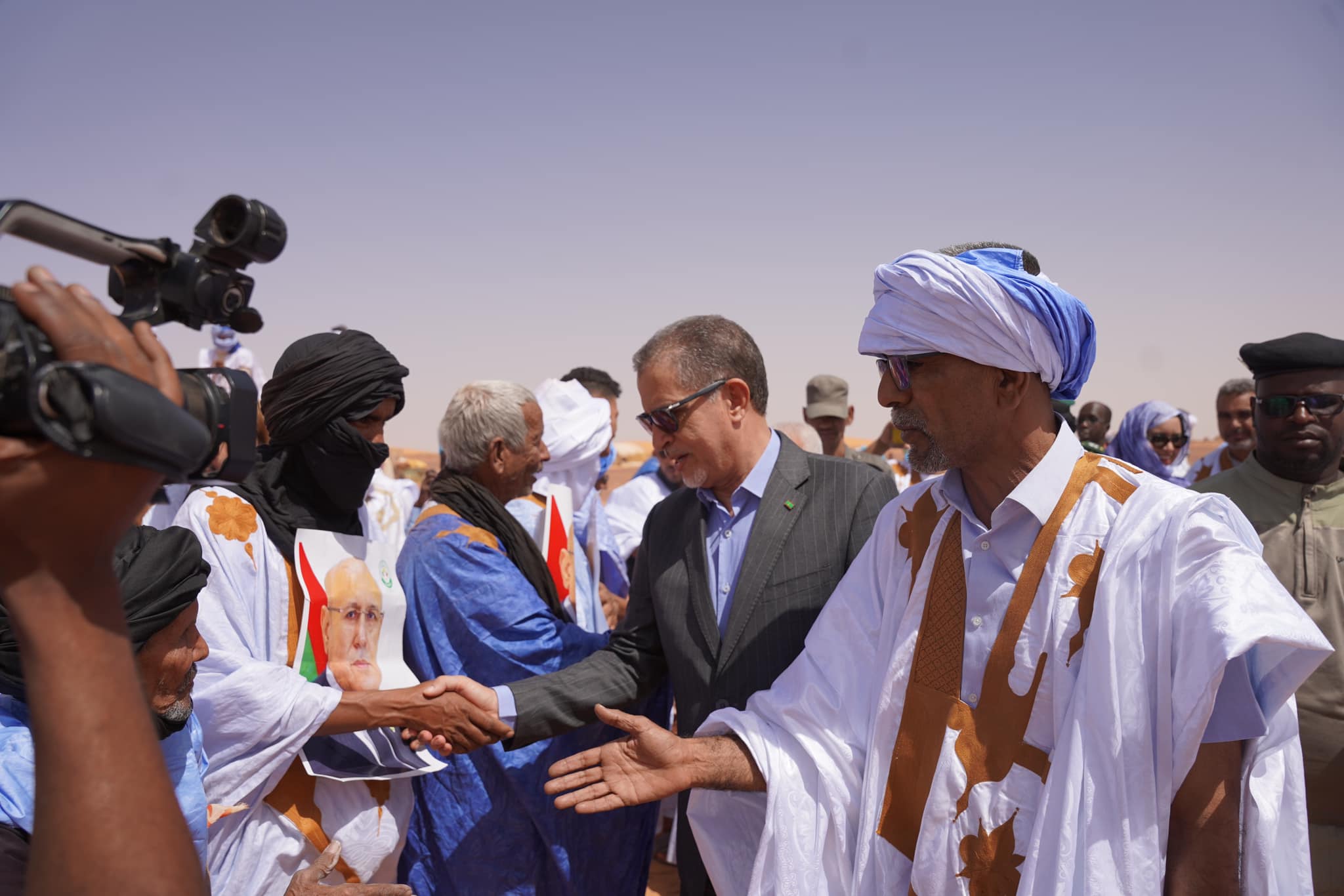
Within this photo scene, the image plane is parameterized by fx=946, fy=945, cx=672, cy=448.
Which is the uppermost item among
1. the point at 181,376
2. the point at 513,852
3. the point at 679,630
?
the point at 181,376

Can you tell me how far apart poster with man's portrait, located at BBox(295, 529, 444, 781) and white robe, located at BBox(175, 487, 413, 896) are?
→ 78 mm

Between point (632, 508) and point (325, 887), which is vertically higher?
point (632, 508)

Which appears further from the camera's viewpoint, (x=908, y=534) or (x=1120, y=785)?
(x=908, y=534)

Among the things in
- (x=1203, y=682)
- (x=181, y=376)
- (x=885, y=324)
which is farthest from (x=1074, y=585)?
(x=181, y=376)

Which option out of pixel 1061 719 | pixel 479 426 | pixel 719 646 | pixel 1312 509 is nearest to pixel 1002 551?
pixel 1061 719

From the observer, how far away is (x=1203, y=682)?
1.98 metres

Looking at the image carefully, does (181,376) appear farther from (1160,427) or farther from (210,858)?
(1160,427)

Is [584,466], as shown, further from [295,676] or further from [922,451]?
[922,451]

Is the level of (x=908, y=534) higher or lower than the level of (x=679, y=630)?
higher

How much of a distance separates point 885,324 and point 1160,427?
26.7 feet

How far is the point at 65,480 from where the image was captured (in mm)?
1032

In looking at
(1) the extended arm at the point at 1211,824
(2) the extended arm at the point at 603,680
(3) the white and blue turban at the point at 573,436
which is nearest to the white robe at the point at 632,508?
(3) the white and blue turban at the point at 573,436

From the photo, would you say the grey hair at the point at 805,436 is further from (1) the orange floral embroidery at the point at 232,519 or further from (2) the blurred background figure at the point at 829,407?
(1) the orange floral embroidery at the point at 232,519

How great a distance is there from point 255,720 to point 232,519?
697mm
